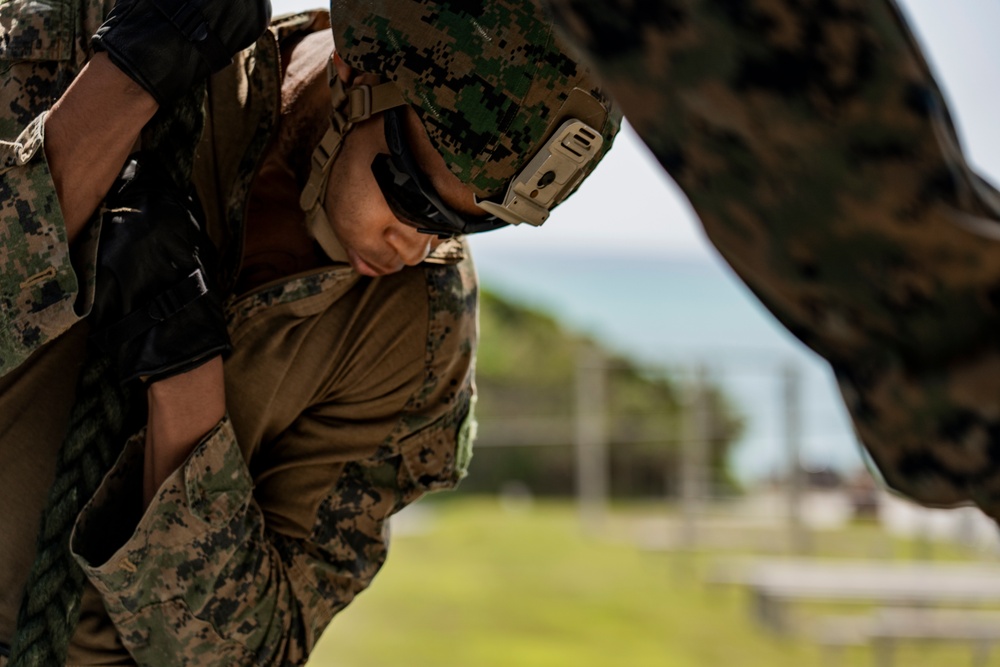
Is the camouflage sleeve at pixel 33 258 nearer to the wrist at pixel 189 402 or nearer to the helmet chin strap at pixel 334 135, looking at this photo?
the wrist at pixel 189 402

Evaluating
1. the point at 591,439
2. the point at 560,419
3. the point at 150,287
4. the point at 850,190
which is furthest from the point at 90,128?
the point at 560,419

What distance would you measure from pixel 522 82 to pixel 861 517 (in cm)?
1136

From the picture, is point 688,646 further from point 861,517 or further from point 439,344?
point 439,344

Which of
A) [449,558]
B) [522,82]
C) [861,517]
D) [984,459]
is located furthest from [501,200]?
[861,517]

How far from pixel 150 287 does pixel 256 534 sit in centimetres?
39

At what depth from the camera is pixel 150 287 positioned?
145 cm

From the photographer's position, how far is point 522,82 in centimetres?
148

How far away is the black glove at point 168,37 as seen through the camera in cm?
138

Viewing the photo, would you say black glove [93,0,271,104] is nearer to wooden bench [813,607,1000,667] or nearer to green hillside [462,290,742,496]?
wooden bench [813,607,1000,667]

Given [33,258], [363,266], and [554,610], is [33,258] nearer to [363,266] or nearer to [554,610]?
[363,266]

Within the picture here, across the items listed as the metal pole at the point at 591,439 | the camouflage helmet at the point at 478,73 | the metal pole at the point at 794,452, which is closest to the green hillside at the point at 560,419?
the metal pole at the point at 591,439

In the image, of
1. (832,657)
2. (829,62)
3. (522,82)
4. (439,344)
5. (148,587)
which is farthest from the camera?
(832,657)

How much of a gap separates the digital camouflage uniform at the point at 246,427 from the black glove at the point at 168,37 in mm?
148

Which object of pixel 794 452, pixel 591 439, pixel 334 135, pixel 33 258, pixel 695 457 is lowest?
pixel 695 457
